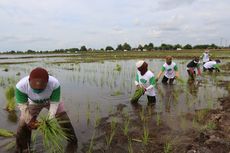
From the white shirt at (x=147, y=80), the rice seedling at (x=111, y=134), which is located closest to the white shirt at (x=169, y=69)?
→ the white shirt at (x=147, y=80)

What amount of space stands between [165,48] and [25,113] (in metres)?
72.0

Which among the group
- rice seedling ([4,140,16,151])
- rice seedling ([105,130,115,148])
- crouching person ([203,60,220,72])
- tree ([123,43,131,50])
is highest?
tree ([123,43,131,50])

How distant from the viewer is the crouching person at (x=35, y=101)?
3.79m

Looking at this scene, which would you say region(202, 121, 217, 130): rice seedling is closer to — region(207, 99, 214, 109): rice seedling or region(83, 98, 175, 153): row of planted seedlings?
region(83, 98, 175, 153): row of planted seedlings

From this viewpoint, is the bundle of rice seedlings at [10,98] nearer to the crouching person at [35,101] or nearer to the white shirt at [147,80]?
the crouching person at [35,101]

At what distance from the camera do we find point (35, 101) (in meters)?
4.42

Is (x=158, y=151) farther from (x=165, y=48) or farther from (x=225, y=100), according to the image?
(x=165, y=48)

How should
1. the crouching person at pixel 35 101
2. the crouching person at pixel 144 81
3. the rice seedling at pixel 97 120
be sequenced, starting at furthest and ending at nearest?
the crouching person at pixel 144 81 < the rice seedling at pixel 97 120 < the crouching person at pixel 35 101

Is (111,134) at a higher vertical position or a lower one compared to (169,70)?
lower

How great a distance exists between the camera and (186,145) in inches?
172

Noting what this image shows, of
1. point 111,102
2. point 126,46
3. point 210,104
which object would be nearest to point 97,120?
point 111,102

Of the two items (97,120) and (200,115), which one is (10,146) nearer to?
(97,120)

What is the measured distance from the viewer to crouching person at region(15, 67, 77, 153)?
3.79 m

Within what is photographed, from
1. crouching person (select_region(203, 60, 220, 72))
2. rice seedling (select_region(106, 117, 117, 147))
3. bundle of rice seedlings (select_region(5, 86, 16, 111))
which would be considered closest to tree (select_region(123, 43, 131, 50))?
crouching person (select_region(203, 60, 220, 72))
